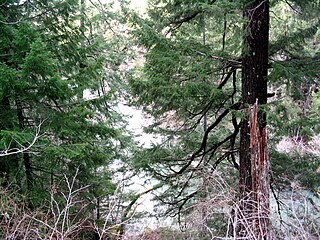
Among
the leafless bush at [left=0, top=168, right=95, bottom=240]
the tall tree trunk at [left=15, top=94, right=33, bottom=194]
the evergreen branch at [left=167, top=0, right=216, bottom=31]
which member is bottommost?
the leafless bush at [left=0, top=168, right=95, bottom=240]

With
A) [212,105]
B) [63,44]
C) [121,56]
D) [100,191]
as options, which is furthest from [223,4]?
[121,56]

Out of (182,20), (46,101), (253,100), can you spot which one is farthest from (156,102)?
(46,101)

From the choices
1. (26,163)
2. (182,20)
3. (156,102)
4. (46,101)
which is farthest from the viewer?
(156,102)

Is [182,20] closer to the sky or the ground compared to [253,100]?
closer to the sky

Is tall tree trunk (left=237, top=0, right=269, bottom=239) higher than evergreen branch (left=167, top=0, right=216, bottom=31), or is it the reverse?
evergreen branch (left=167, top=0, right=216, bottom=31)

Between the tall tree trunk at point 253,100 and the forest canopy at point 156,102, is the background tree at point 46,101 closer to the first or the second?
the forest canopy at point 156,102

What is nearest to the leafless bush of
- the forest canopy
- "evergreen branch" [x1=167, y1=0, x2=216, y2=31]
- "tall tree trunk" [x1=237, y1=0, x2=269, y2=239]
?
the forest canopy

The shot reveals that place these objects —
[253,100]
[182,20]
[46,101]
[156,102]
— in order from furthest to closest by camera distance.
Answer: [156,102]
[182,20]
[46,101]
[253,100]

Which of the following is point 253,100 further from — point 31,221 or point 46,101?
point 31,221

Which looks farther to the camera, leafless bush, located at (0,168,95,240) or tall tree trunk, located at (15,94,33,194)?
tall tree trunk, located at (15,94,33,194)

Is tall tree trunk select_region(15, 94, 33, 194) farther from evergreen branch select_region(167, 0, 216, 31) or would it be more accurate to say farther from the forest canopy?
evergreen branch select_region(167, 0, 216, 31)

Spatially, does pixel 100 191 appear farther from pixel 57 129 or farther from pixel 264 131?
pixel 264 131

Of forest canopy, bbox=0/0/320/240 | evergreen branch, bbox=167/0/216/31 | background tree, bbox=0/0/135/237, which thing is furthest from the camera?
evergreen branch, bbox=167/0/216/31

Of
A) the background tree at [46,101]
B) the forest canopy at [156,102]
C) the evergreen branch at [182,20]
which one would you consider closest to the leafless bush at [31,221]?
the forest canopy at [156,102]
